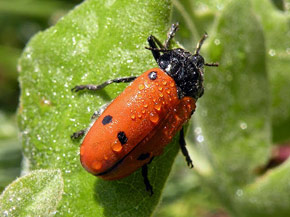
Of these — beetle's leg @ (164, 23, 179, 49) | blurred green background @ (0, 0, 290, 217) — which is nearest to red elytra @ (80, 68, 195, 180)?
beetle's leg @ (164, 23, 179, 49)

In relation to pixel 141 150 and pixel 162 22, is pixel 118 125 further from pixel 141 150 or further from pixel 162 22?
pixel 162 22

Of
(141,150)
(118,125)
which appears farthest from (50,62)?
(141,150)

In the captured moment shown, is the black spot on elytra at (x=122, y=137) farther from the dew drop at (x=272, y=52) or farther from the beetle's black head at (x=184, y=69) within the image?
the dew drop at (x=272, y=52)

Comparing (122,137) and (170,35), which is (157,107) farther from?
(170,35)

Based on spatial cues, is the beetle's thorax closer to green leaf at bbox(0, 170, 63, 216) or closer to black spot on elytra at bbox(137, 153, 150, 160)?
black spot on elytra at bbox(137, 153, 150, 160)

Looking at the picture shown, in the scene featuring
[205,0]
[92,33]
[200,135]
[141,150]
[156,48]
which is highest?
[92,33]

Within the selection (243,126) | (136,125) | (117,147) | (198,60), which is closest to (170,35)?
(198,60)
